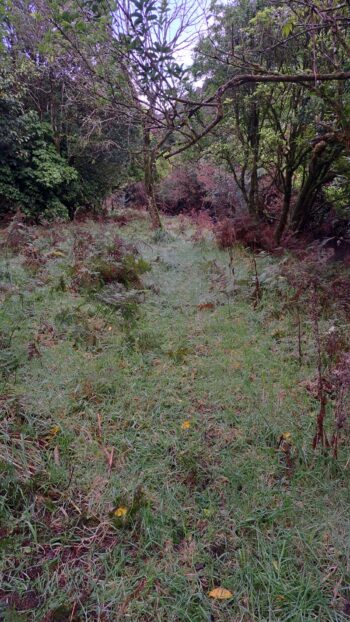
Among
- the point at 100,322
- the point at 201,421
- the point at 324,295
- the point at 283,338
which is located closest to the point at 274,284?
the point at 324,295

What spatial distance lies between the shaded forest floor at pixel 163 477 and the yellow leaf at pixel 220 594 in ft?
0.07

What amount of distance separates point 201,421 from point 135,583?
1.04 m

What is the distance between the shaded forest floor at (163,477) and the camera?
57.7 inches

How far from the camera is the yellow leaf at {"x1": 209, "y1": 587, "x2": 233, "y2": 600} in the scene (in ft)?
4.71

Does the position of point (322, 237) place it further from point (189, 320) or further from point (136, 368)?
point (136, 368)

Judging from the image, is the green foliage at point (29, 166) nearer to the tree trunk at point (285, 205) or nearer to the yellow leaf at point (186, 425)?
the tree trunk at point (285, 205)

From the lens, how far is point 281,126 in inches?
262

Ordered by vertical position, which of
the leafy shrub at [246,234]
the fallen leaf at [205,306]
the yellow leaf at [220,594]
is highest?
the leafy shrub at [246,234]

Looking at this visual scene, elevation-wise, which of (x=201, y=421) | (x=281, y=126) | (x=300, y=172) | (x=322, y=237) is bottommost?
(x=201, y=421)

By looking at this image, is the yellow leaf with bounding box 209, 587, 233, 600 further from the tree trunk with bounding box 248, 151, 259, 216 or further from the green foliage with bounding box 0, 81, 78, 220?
the green foliage with bounding box 0, 81, 78, 220

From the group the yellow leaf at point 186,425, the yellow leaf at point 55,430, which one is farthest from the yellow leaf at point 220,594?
the yellow leaf at point 55,430

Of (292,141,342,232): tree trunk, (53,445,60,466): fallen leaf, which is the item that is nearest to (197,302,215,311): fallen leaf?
(53,445,60,466): fallen leaf

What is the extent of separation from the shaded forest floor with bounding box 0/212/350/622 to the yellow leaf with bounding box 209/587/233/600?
2 cm

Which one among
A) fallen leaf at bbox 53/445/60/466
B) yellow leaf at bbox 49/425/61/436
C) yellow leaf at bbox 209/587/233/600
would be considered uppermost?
yellow leaf at bbox 49/425/61/436
